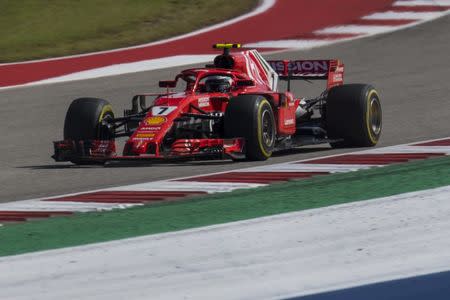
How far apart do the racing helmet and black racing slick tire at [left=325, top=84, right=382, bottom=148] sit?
1062 millimetres

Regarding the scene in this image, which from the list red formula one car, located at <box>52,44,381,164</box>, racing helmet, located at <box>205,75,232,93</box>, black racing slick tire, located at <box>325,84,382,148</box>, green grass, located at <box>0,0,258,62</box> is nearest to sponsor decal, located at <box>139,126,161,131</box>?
red formula one car, located at <box>52,44,381,164</box>

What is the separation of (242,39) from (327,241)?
46.2 feet

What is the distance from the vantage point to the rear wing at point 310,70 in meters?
12.7

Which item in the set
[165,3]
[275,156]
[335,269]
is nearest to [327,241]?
[335,269]

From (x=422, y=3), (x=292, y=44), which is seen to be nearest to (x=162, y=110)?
(x=292, y=44)

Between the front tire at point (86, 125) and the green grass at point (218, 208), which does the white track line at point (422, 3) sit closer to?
the front tire at point (86, 125)

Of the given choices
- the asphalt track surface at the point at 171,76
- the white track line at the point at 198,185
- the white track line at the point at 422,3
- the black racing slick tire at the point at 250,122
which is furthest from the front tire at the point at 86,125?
the white track line at the point at 422,3

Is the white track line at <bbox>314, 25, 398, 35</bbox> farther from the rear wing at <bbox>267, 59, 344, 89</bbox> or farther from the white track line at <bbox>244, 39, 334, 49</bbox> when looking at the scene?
the rear wing at <bbox>267, 59, 344, 89</bbox>

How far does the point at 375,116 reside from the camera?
12.3 metres

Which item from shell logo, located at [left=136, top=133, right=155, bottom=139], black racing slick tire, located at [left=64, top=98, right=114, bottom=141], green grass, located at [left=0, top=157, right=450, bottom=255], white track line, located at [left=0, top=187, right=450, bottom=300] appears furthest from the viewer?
black racing slick tire, located at [left=64, top=98, right=114, bottom=141]

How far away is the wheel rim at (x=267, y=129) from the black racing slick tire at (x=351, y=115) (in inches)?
38.6

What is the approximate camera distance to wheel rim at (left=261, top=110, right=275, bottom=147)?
36.6 ft

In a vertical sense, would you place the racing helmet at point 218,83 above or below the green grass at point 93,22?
below

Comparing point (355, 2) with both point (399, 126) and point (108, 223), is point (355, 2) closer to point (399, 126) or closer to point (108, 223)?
point (399, 126)
